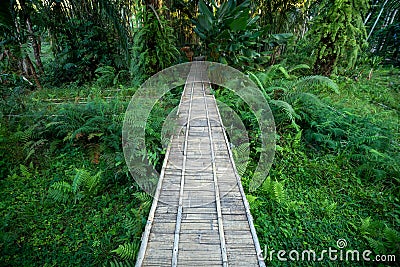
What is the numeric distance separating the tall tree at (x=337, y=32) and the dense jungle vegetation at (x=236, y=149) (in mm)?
31

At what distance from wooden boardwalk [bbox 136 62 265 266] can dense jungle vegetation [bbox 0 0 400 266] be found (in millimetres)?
319

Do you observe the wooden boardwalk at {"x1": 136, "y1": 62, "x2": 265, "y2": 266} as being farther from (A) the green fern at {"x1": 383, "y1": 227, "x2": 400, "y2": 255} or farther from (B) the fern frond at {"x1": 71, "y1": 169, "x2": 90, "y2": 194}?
(A) the green fern at {"x1": 383, "y1": 227, "x2": 400, "y2": 255}

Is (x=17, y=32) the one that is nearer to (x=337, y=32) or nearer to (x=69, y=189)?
(x=69, y=189)

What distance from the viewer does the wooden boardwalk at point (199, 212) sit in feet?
6.47

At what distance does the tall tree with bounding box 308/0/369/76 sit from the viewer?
5.89 meters

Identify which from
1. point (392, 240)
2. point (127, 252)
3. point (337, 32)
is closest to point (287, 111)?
point (392, 240)

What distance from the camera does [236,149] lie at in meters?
3.72

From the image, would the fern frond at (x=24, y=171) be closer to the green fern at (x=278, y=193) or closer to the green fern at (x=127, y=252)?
the green fern at (x=127, y=252)

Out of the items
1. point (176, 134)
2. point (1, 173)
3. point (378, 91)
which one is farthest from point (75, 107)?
point (378, 91)

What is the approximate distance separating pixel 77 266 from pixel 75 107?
313 cm

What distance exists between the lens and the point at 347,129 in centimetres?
420

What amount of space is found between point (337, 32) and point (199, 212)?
648 centimetres

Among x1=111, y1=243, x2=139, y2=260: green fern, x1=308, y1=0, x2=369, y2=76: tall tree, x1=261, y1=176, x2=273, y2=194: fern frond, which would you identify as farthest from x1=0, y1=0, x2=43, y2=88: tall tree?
x1=308, y1=0, x2=369, y2=76: tall tree

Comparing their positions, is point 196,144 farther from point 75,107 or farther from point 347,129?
point 347,129
